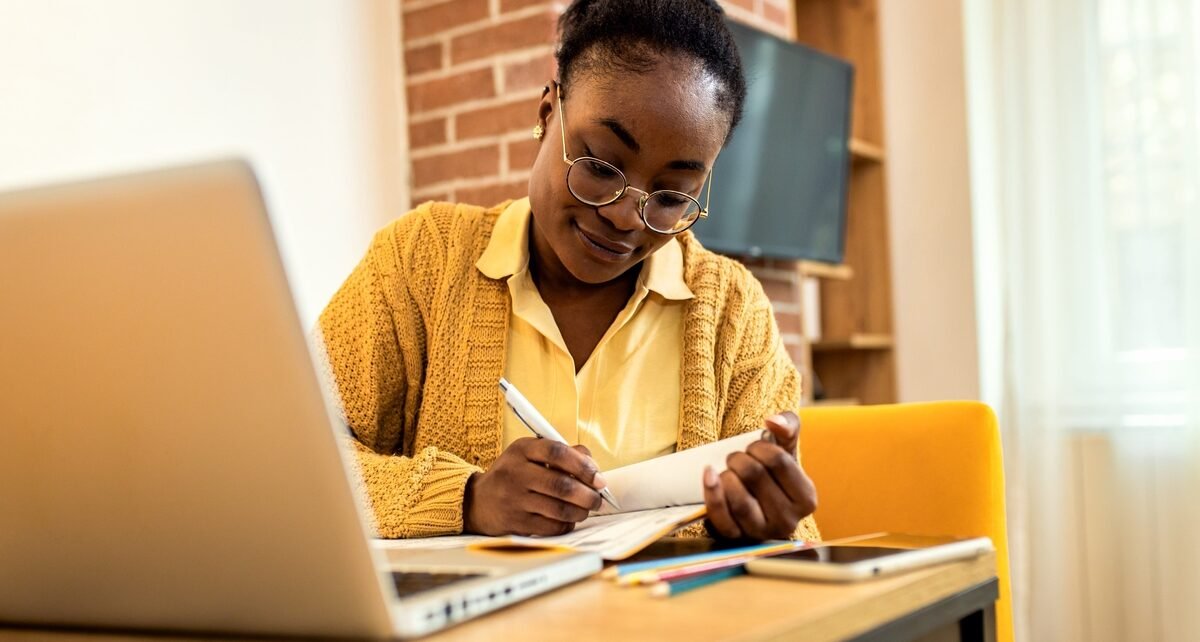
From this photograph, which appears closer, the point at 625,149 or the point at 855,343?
the point at 625,149

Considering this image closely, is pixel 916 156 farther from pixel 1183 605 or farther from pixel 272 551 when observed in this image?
pixel 272 551

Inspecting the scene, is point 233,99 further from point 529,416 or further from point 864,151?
point 864,151

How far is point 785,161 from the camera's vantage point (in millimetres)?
2809

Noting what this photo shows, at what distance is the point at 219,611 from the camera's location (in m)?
0.57

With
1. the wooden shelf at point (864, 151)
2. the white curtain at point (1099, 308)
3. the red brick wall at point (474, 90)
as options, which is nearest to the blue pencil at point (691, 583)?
the red brick wall at point (474, 90)

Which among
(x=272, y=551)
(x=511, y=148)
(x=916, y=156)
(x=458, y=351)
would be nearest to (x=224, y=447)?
(x=272, y=551)

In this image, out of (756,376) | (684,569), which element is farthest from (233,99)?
(684,569)

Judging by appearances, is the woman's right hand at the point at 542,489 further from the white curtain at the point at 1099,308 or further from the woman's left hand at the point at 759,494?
the white curtain at the point at 1099,308

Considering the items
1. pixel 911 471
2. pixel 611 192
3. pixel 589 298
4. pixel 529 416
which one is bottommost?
pixel 911 471

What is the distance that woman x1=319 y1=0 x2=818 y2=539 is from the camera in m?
1.15

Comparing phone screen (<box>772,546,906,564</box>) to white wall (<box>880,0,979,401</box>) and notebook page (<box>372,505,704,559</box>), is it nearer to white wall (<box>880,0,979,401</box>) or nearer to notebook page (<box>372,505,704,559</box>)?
notebook page (<box>372,505,704,559</box>)

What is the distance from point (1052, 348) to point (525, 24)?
66.8 inches

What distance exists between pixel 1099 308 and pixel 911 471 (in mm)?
1935

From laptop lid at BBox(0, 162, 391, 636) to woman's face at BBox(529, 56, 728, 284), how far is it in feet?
2.23
